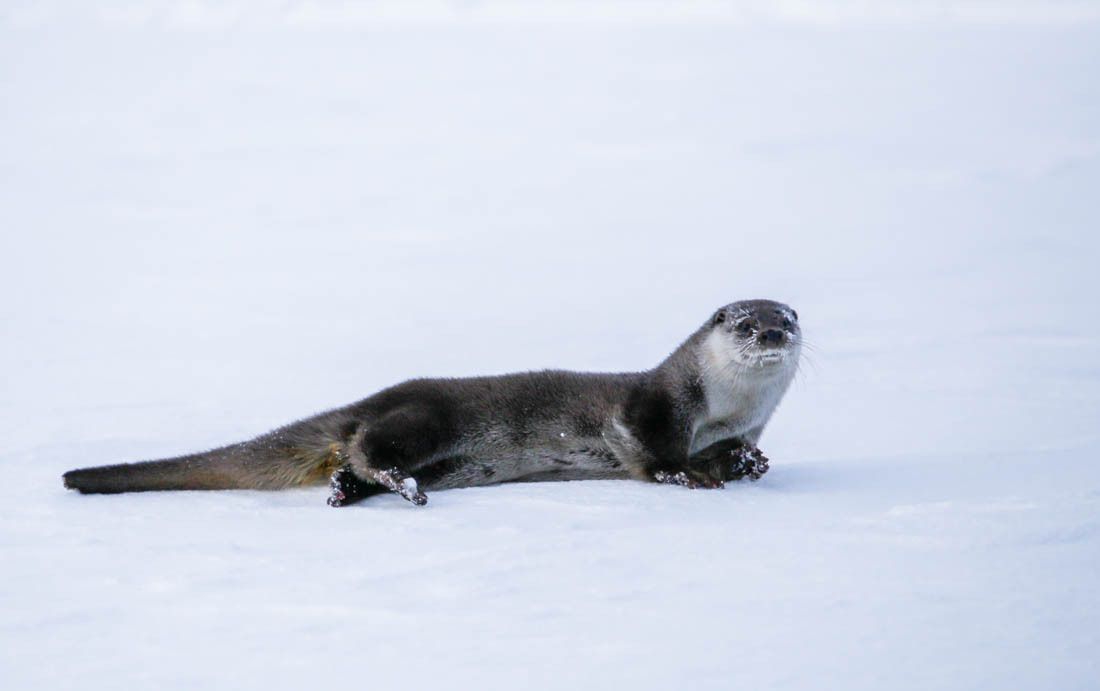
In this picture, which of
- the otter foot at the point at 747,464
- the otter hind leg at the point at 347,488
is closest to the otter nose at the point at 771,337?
the otter foot at the point at 747,464

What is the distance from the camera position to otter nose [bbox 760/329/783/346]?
5.17 meters

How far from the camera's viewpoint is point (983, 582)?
3.71 metres

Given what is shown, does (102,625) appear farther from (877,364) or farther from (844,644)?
(877,364)

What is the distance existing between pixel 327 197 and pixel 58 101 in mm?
6536

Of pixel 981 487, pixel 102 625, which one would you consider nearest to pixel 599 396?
pixel 981 487

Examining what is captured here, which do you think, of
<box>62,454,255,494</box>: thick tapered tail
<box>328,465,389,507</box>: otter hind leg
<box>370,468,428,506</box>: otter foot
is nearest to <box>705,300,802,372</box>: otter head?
<box>370,468,428,506</box>: otter foot

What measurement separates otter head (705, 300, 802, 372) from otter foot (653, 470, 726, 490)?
1.49 ft

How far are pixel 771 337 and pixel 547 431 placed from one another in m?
0.93

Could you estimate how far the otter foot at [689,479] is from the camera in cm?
509

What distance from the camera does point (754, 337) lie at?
17.1ft

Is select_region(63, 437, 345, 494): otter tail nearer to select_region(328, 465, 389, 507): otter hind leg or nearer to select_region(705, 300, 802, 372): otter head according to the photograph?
select_region(328, 465, 389, 507): otter hind leg

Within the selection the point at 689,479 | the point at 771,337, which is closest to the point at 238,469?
the point at 689,479

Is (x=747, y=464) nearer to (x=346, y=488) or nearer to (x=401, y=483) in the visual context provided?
(x=401, y=483)

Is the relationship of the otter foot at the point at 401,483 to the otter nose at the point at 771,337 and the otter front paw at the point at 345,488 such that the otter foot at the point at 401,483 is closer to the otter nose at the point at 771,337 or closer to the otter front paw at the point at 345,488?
the otter front paw at the point at 345,488
